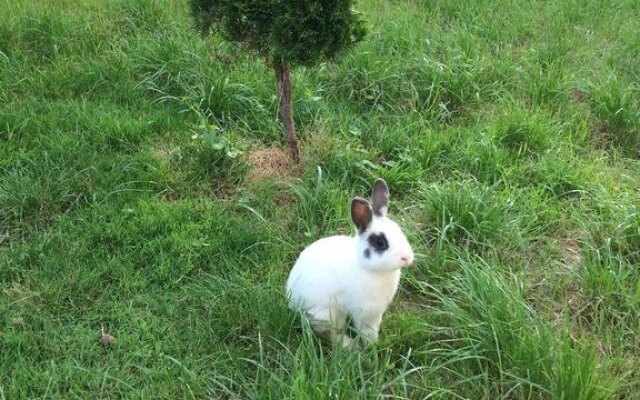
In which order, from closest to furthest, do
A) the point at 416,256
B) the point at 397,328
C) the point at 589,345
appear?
the point at 589,345
the point at 397,328
the point at 416,256

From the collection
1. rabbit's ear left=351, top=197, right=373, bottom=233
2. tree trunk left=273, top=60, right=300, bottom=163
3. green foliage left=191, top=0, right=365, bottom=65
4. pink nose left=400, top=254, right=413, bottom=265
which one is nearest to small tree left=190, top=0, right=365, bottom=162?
green foliage left=191, top=0, right=365, bottom=65

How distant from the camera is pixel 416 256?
3.55 metres

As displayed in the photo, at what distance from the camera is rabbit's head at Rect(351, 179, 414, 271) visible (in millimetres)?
2770

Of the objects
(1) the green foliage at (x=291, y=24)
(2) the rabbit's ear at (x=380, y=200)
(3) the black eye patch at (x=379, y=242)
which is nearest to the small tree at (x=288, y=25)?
(1) the green foliage at (x=291, y=24)

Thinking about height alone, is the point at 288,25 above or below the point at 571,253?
above

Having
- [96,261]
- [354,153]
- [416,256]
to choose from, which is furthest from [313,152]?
[96,261]

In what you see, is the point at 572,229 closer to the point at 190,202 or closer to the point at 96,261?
the point at 190,202

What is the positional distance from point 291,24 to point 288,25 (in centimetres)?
2

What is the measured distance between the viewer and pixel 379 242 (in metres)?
2.80

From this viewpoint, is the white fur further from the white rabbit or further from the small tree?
the small tree

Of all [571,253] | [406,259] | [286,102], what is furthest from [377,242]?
[286,102]

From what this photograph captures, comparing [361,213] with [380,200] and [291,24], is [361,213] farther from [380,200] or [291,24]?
[291,24]

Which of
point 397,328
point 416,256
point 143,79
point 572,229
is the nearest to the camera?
point 397,328

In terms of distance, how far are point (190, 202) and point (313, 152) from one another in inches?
30.5
